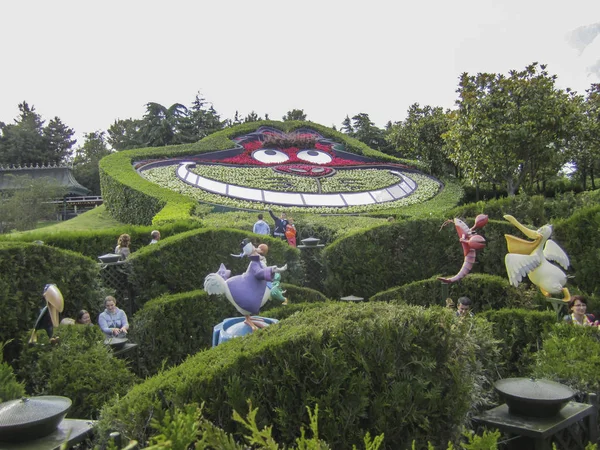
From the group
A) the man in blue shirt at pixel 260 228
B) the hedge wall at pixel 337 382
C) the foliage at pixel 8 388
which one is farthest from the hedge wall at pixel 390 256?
the foliage at pixel 8 388

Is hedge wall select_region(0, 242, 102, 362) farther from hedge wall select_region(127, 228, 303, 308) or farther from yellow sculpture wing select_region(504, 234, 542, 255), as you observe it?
yellow sculpture wing select_region(504, 234, 542, 255)

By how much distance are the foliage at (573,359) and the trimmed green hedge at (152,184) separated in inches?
358

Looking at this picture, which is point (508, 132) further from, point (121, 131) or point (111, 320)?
point (121, 131)

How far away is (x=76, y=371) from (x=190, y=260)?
11.1ft

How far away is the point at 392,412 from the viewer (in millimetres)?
3271

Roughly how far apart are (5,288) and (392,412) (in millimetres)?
4295

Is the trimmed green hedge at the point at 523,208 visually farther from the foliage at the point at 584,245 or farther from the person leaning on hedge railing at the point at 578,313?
the person leaning on hedge railing at the point at 578,313

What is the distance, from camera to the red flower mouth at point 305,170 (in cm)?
2141

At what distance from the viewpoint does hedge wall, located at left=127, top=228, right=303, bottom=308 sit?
7.30 metres

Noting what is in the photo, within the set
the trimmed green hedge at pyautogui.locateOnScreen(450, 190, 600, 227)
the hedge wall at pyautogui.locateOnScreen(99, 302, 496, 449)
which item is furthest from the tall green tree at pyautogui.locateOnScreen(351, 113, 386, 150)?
the hedge wall at pyautogui.locateOnScreen(99, 302, 496, 449)

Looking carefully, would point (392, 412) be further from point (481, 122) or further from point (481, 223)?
point (481, 122)

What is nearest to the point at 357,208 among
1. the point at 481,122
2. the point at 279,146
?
the point at 481,122

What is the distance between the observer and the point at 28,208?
23.6 m

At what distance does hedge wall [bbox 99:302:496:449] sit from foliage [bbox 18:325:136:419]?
128cm
